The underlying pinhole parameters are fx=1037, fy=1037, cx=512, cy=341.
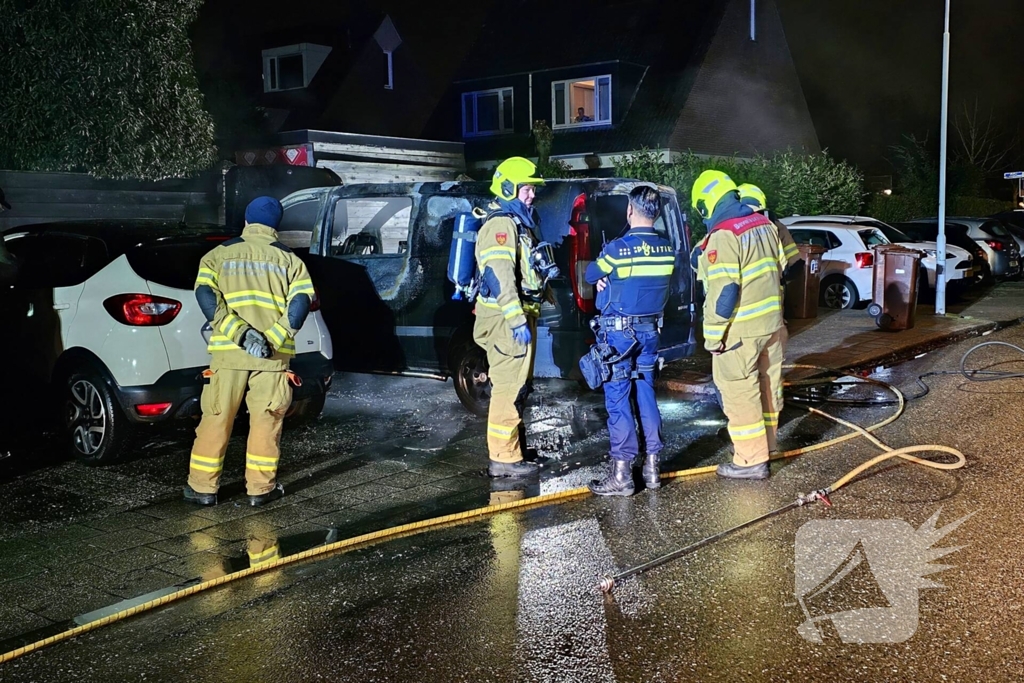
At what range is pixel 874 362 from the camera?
1086 cm

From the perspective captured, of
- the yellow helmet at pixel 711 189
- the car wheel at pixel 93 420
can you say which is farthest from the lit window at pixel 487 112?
the car wheel at pixel 93 420

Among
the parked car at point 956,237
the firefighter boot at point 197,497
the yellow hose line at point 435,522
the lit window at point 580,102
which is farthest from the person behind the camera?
the lit window at point 580,102

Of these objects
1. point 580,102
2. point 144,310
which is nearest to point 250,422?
point 144,310

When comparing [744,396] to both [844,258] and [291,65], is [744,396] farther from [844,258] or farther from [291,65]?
[291,65]

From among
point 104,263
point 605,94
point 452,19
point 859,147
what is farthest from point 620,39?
point 104,263

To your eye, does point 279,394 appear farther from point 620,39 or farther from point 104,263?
point 620,39

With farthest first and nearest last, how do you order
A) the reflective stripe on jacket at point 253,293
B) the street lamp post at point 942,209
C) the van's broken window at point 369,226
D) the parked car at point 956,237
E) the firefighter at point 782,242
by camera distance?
the parked car at point 956,237 < the street lamp post at point 942,209 < the van's broken window at point 369,226 < the firefighter at point 782,242 < the reflective stripe on jacket at point 253,293

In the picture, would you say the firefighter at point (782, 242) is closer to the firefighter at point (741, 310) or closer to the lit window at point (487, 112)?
the firefighter at point (741, 310)

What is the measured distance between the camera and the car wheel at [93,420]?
660 centimetres

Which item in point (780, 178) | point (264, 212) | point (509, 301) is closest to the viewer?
point (264, 212)

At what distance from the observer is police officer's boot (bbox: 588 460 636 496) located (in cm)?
598

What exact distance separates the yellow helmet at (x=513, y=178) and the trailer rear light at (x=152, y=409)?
244 cm

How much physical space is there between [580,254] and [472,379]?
138cm

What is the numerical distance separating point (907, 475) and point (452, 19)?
102 feet
